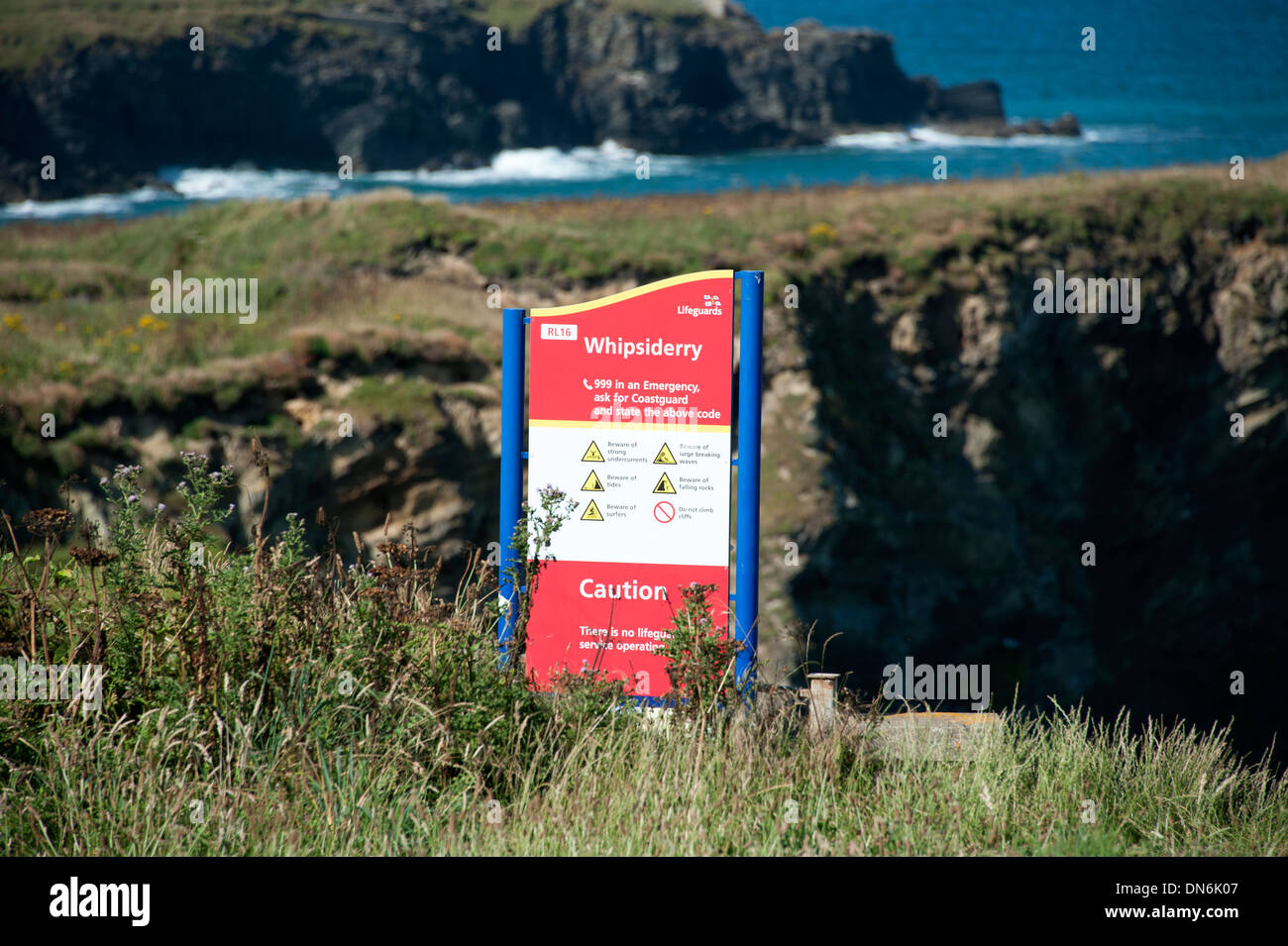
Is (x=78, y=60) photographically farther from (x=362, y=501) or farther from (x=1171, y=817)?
(x=1171, y=817)

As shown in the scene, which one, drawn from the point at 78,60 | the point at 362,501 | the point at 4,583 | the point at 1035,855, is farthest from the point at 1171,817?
the point at 78,60

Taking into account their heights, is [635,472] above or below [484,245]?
below

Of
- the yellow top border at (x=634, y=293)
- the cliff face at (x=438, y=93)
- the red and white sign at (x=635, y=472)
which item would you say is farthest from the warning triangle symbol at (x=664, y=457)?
the cliff face at (x=438, y=93)

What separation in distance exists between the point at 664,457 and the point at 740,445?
1.28ft

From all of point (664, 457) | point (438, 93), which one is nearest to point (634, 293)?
point (664, 457)

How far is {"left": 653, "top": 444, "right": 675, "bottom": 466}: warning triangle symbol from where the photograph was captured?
17.7 ft

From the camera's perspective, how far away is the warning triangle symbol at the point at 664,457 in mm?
5387

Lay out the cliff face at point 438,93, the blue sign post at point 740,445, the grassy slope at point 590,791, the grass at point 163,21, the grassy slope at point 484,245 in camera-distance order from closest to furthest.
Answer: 1. the grassy slope at point 590,791
2. the blue sign post at point 740,445
3. the grassy slope at point 484,245
4. the cliff face at point 438,93
5. the grass at point 163,21

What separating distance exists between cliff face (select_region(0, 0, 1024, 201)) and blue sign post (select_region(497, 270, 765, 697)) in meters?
89.2

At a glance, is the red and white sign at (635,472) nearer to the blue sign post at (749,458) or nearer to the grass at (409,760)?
the blue sign post at (749,458)

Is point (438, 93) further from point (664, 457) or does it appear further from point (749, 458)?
point (749, 458)

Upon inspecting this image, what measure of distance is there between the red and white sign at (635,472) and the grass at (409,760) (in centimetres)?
55

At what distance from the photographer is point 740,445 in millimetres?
5359

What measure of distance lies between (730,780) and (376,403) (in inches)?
520
